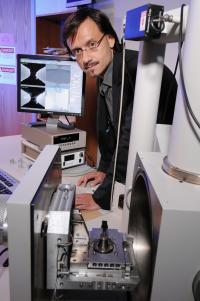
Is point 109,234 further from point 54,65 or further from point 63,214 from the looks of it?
point 54,65

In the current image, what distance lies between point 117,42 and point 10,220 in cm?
113

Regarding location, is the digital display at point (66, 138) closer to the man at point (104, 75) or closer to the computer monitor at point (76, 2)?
the man at point (104, 75)

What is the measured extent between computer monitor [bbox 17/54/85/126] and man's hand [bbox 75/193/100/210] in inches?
22.2

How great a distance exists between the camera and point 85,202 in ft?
3.57

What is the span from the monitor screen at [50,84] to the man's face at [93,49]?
0.16 m

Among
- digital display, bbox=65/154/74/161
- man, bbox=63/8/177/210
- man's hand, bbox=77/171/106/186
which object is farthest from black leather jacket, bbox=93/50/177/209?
digital display, bbox=65/154/74/161

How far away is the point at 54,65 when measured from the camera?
148 centimetres

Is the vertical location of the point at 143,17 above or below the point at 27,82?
above

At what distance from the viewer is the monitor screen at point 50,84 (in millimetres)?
1472

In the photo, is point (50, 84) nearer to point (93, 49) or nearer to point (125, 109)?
point (93, 49)

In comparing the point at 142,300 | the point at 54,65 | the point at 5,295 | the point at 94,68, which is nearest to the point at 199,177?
the point at 142,300

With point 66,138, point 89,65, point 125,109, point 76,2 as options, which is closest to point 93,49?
point 89,65

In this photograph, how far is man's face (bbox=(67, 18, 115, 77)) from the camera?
1.21 m

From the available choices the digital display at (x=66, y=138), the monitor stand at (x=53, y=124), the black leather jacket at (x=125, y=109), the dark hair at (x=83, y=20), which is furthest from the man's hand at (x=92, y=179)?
the dark hair at (x=83, y=20)
